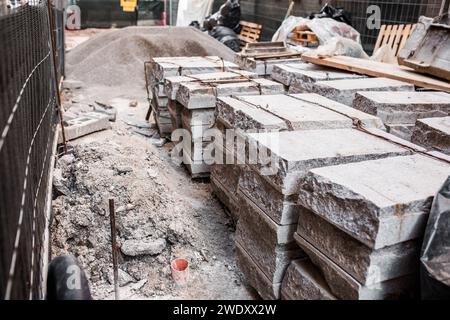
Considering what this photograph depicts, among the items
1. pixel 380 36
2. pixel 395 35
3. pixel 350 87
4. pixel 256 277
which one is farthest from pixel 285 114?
pixel 380 36

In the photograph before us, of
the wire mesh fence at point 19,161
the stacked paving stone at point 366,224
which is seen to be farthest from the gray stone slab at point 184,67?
the stacked paving stone at point 366,224

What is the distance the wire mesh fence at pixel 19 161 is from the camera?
73.7 inches

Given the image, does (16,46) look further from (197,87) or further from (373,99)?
(373,99)

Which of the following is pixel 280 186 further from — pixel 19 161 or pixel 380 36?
pixel 380 36

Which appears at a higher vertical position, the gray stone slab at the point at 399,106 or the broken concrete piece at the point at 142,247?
the gray stone slab at the point at 399,106

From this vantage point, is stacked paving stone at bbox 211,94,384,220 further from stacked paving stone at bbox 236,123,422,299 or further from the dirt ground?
the dirt ground

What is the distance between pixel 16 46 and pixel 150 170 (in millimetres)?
2484

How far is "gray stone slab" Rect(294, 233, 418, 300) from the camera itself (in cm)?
232

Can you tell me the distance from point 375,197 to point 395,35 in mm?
8329

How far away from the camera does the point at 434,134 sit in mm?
3375

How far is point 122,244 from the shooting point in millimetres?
3797

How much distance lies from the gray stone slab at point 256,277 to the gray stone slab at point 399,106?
71.9 inches

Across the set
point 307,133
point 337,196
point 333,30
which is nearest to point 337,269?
point 337,196

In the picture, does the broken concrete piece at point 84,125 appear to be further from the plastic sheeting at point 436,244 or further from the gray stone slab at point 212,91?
the plastic sheeting at point 436,244
